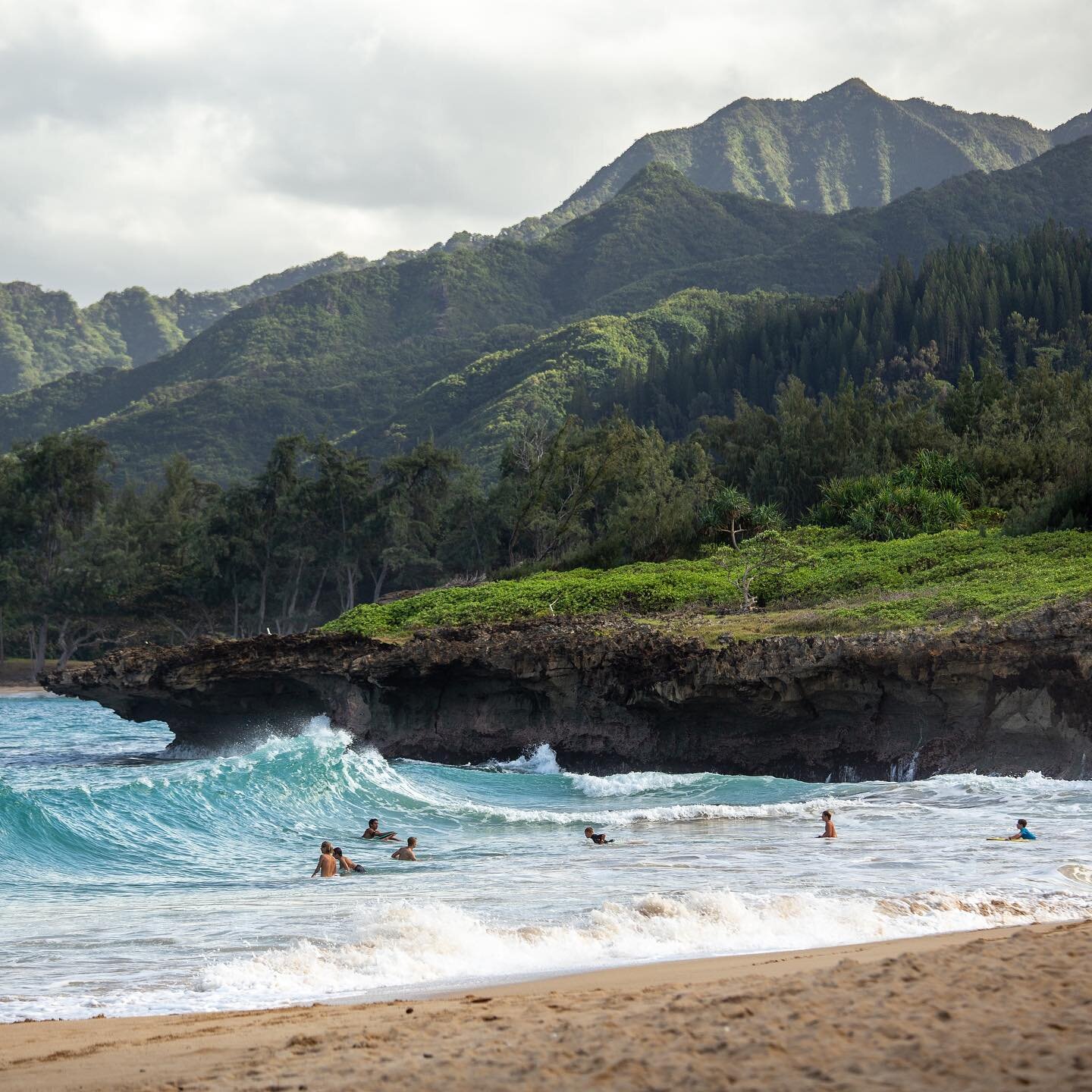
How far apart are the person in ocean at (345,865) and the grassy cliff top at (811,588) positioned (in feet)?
38.9

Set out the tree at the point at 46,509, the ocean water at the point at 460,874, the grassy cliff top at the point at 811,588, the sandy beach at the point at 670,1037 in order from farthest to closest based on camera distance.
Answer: the tree at the point at 46,509 → the grassy cliff top at the point at 811,588 → the ocean water at the point at 460,874 → the sandy beach at the point at 670,1037

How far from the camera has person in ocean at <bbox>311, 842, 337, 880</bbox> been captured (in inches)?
671

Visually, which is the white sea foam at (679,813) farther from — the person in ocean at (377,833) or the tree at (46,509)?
the tree at (46,509)

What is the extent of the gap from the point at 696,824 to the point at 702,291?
14928 centimetres

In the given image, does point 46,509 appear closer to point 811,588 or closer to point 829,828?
point 811,588

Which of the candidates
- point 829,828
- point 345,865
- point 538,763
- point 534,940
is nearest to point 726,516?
point 538,763

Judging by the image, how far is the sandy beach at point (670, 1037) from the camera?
6328 mm

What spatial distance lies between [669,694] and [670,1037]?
19481 mm

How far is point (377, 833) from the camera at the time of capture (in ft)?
67.6

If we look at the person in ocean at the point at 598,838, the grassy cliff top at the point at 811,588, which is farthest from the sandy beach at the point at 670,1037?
the grassy cliff top at the point at 811,588

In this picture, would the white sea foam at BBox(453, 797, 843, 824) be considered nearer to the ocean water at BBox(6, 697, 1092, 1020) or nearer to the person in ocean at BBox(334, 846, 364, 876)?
the ocean water at BBox(6, 697, 1092, 1020)

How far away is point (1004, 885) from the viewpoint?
1459cm

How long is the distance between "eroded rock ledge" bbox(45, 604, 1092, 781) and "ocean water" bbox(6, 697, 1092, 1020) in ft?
3.38

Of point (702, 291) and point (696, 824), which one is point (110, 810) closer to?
point (696, 824)
